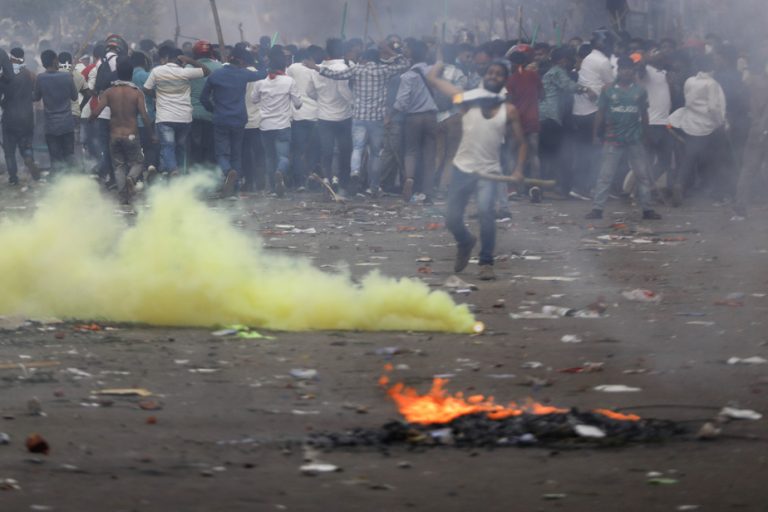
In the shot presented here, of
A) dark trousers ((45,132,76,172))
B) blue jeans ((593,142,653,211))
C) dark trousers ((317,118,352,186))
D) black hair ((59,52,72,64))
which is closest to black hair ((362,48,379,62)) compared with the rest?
dark trousers ((317,118,352,186))

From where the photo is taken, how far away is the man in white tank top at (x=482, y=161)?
30.8ft

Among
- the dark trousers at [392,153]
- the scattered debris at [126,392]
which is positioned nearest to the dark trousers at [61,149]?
the dark trousers at [392,153]

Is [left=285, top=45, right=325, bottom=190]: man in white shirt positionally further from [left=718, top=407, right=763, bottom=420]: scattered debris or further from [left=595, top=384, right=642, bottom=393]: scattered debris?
[left=718, top=407, right=763, bottom=420]: scattered debris

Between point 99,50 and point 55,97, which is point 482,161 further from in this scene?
point 99,50

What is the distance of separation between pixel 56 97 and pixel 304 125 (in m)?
2.91

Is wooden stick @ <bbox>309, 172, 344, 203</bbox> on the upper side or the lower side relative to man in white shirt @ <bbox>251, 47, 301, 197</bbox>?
lower

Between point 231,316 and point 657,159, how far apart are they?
8.89 metres

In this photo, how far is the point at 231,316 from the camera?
24.0 feet

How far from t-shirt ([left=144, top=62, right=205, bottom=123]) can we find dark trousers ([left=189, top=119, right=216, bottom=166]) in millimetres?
782

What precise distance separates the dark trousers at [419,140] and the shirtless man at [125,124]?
2.77 meters

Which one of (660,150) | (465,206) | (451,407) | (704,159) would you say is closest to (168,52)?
(660,150)

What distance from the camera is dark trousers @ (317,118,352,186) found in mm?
16375

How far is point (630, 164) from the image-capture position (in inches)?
512

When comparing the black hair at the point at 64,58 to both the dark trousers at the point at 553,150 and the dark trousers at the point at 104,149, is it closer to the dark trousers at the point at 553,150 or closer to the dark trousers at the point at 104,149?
the dark trousers at the point at 104,149
